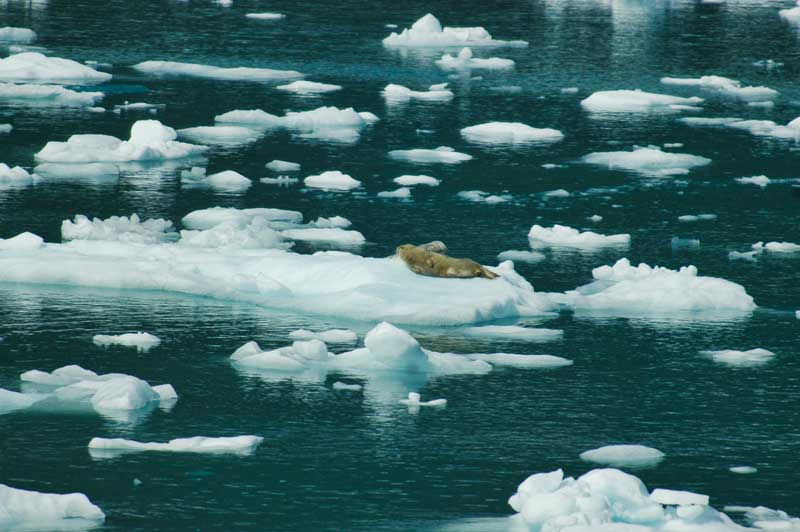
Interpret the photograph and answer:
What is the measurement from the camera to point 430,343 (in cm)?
1453

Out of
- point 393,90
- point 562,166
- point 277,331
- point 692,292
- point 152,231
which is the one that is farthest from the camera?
point 393,90

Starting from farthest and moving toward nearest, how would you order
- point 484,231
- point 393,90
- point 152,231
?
point 393,90 < point 484,231 < point 152,231

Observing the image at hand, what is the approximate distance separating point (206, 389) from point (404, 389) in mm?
1637

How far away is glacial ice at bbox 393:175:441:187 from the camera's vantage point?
22.2 m

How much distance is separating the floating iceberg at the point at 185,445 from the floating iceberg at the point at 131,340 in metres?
2.80

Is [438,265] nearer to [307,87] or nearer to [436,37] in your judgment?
[307,87]

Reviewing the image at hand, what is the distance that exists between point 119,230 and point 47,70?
1347 centimetres

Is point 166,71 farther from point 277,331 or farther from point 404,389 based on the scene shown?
point 404,389

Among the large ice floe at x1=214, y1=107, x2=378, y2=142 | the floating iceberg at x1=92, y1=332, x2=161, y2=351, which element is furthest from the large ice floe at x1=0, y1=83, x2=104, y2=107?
the floating iceberg at x1=92, y1=332, x2=161, y2=351

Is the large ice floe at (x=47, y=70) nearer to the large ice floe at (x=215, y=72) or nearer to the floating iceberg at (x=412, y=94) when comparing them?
the large ice floe at (x=215, y=72)

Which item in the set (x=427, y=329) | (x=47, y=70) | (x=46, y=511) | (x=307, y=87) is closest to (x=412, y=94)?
(x=307, y=87)

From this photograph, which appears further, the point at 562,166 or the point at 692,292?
the point at 562,166

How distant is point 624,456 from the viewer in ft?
38.1

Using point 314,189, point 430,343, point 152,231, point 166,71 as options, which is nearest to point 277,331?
point 430,343
